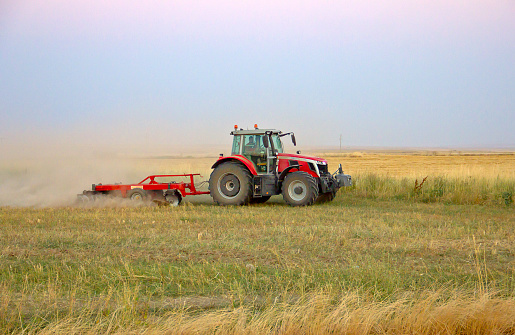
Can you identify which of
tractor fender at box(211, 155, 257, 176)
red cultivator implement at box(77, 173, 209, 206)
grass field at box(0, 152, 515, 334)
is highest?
tractor fender at box(211, 155, 257, 176)

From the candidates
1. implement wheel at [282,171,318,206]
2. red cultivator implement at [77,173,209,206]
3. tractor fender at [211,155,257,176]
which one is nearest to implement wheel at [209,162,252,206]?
tractor fender at [211,155,257,176]

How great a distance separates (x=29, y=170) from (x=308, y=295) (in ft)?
52.0

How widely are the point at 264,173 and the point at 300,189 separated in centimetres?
116

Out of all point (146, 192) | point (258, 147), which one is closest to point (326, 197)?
point (258, 147)

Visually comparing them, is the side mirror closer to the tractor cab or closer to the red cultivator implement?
the tractor cab

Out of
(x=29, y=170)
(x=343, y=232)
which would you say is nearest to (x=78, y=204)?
(x=29, y=170)

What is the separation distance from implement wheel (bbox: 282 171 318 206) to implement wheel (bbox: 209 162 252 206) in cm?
110

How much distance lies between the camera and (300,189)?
1423 cm

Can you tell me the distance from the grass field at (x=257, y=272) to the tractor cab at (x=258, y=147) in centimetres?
220

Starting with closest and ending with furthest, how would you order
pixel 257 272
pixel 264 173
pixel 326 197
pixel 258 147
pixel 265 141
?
pixel 257 272 < pixel 265 141 < pixel 264 173 < pixel 258 147 < pixel 326 197

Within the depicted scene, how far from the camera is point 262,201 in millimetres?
16281

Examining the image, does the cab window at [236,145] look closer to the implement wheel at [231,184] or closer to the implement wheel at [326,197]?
the implement wheel at [231,184]

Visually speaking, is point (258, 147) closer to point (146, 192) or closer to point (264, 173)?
point (264, 173)

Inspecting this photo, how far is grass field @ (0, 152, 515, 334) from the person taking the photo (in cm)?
470
